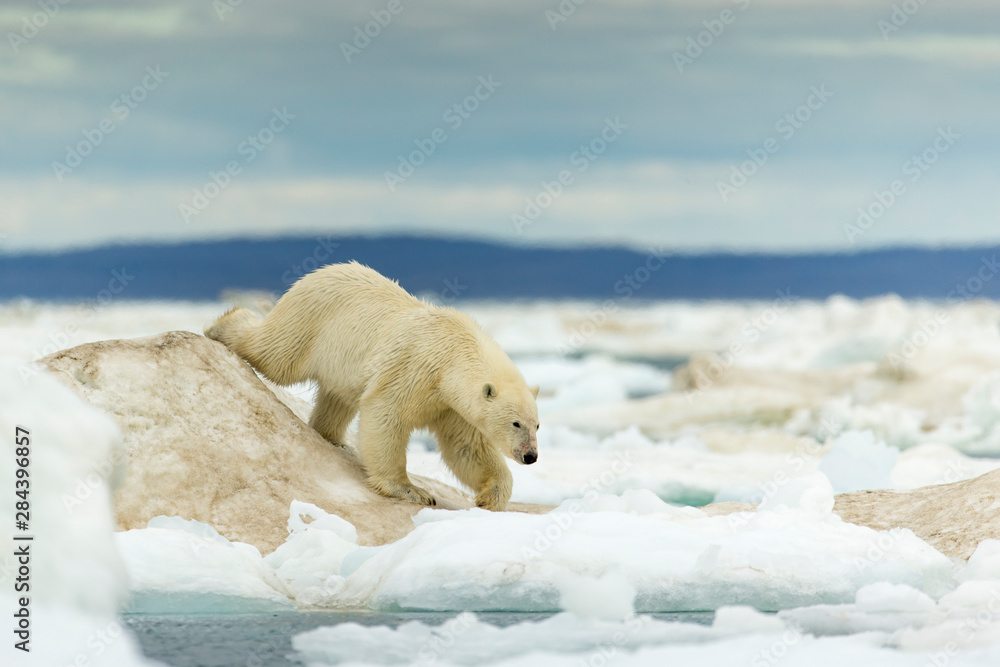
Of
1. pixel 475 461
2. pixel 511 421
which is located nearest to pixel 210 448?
pixel 475 461

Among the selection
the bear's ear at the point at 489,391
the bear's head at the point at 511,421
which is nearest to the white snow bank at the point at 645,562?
the bear's head at the point at 511,421

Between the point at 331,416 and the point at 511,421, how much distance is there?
182 cm

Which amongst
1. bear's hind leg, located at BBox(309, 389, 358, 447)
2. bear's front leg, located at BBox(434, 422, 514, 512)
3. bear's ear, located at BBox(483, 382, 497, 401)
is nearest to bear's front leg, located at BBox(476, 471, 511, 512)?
bear's front leg, located at BBox(434, 422, 514, 512)

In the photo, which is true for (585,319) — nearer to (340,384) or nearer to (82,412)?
(340,384)

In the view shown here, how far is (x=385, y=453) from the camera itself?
7422 mm

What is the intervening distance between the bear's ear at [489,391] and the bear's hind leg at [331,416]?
1423 mm

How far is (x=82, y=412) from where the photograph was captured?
5141 millimetres

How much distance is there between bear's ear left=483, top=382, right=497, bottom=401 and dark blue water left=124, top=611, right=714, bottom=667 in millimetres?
1908

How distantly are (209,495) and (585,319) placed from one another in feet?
102

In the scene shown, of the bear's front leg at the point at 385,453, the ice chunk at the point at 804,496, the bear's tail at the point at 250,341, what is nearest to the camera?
the ice chunk at the point at 804,496

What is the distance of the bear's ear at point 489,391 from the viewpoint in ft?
23.1

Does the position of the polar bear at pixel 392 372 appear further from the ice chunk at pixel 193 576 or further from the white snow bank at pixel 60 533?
the white snow bank at pixel 60 533

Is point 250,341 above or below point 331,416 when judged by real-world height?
above

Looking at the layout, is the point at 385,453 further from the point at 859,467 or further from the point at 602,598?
the point at 859,467
